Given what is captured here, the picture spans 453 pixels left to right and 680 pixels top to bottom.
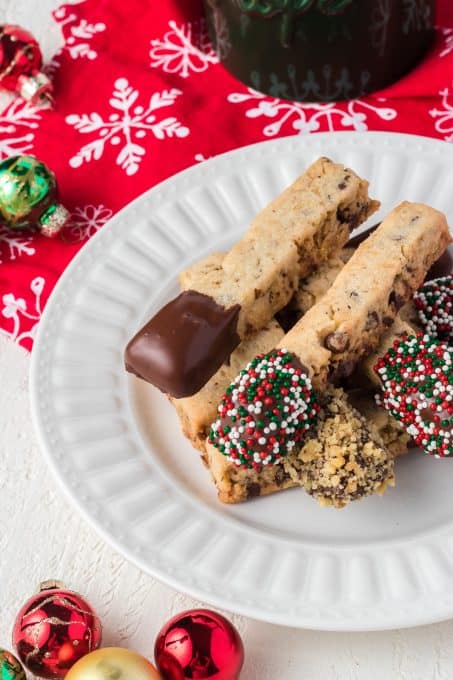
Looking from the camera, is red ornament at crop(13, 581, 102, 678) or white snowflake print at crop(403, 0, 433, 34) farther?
white snowflake print at crop(403, 0, 433, 34)

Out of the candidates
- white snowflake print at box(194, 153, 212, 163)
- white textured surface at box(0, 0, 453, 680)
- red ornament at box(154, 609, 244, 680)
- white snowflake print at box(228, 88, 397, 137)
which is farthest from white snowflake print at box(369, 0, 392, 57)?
red ornament at box(154, 609, 244, 680)

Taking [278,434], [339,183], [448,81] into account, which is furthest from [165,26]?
[278,434]

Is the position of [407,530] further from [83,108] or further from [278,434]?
[83,108]

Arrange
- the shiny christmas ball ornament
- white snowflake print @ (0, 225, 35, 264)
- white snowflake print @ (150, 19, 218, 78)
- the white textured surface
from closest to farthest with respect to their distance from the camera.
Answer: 1. the shiny christmas ball ornament
2. the white textured surface
3. white snowflake print @ (0, 225, 35, 264)
4. white snowflake print @ (150, 19, 218, 78)

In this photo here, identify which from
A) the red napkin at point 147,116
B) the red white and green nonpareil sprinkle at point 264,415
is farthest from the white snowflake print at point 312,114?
the red white and green nonpareil sprinkle at point 264,415

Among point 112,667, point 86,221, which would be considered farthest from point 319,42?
point 112,667

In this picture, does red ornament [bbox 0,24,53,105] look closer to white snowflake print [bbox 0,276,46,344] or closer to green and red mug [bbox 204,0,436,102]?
green and red mug [bbox 204,0,436,102]

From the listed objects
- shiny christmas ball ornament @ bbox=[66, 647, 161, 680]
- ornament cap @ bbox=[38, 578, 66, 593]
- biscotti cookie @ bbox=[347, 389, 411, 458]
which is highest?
biscotti cookie @ bbox=[347, 389, 411, 458]
